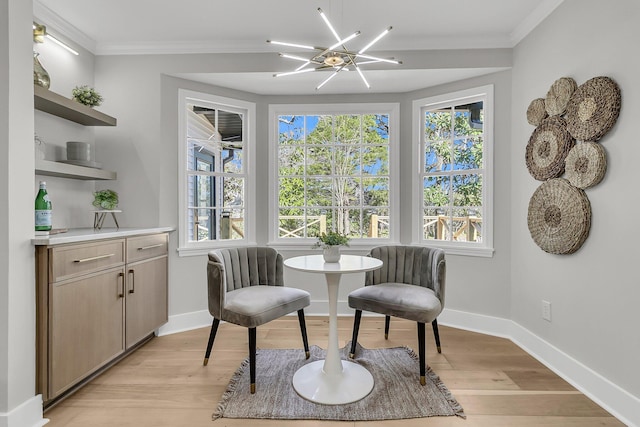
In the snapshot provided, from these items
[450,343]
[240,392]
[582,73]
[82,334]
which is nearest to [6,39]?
[82,334]

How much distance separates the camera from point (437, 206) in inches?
127

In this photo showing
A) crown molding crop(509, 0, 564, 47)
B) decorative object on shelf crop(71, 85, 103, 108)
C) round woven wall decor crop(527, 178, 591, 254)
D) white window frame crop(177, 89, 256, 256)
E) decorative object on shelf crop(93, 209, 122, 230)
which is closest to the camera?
round woven wall decor crop(527, 178, 591, 254)

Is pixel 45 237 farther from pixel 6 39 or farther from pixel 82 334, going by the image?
pixel 6 39

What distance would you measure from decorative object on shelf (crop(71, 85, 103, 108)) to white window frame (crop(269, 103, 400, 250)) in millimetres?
1498

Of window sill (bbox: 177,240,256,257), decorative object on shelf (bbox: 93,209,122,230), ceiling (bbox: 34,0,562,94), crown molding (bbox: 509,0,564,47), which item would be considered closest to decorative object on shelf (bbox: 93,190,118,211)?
decorative object on shelf (bbox: 93,209,122,230)

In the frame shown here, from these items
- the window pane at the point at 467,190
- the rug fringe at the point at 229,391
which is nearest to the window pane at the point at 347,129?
the window pane at the point at 467,190

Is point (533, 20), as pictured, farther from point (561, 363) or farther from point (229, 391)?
point (229, 391)

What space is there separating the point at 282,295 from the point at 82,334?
47.3 inches

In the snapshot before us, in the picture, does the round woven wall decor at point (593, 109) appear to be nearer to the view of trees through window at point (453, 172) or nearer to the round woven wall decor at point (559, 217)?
the round woven wall decor at point (559, 217)

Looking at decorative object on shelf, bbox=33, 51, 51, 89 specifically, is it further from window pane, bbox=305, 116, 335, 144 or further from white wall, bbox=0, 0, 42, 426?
window pane, bbox=305, 116, 335, 144

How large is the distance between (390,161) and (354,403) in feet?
7.46

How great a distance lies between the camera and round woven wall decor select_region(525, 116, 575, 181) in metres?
2.15

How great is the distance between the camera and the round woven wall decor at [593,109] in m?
1.81

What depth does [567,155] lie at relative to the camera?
2.12 meters
